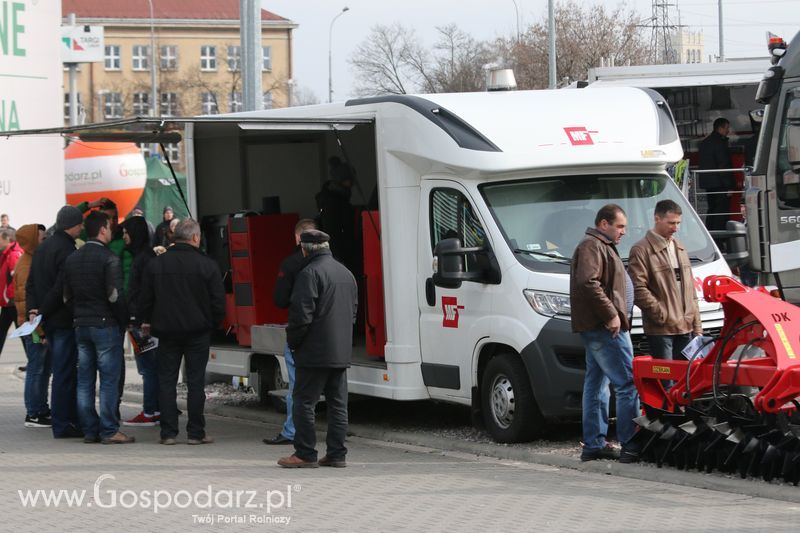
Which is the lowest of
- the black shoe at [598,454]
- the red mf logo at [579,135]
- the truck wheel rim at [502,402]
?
the black shoe at [598,454]

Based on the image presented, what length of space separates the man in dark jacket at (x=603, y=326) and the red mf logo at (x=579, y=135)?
150cm

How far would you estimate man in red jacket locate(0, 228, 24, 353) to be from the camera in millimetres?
15180

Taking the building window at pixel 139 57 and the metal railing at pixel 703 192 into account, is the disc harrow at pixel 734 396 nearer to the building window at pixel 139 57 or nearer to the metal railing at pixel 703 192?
the metal railing at pixel 703 192

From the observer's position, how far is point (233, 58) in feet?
288

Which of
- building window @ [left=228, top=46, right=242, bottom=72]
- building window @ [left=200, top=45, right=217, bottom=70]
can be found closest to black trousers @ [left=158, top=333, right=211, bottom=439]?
building window @ [left=228, top=46, right=242, bottom=72]

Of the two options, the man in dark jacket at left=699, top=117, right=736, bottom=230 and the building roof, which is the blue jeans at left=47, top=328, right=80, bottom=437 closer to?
the man in dark jacket at left=699, top=117, right=736, bottom=230

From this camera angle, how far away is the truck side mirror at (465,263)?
1082 centimetres

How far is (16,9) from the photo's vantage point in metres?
24.5

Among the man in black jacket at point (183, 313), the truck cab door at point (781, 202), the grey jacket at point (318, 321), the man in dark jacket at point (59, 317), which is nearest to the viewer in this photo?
the grey jacket at point (318, 321)

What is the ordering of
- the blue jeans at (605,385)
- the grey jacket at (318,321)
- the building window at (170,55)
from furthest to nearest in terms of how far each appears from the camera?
the building window at (170,55)
the grey jacket at (318,321)
the blue jeans at (605,385)

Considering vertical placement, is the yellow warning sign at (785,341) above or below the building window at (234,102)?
below

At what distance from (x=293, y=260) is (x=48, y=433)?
137 inches

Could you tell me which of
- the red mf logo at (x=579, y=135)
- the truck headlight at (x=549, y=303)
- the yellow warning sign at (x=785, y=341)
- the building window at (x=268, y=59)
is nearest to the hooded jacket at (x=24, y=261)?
the truck headlight at (x=549, y=303)

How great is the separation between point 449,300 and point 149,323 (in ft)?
8.22
